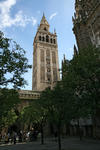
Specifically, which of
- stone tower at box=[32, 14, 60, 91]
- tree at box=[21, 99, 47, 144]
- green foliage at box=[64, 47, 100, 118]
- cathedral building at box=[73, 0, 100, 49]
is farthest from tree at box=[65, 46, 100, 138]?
stone tower at box=[32, 14, 60, 91]

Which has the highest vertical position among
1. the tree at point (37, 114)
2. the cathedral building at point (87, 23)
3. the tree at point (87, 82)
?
the cathedral building at point (87, 23)

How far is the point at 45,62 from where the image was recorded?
217ft

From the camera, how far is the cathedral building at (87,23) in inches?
846

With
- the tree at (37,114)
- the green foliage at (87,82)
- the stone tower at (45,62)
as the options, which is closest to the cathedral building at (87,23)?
the green foliage at (87,82)

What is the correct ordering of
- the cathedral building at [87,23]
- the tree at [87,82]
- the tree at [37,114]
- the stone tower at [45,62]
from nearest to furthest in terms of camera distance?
1. the tree at [87,82]
2. the tree at [37,114]
3. the cathedral building at [87,23]
4. the stone tower at [45,62]

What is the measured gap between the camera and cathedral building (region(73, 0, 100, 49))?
21484mm

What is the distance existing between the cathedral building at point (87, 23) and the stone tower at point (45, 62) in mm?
36271

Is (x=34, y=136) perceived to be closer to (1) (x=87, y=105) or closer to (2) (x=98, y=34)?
(1) (x=87, y=105)

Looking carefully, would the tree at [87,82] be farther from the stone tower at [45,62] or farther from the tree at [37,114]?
the stone tower at [45,62]

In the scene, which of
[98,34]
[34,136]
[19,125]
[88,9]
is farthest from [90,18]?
[19,125]

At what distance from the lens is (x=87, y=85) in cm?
1050

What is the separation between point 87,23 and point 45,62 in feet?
141

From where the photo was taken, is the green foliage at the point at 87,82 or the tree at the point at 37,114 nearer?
the green foliage at the point at 87,82

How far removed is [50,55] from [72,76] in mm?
59411
